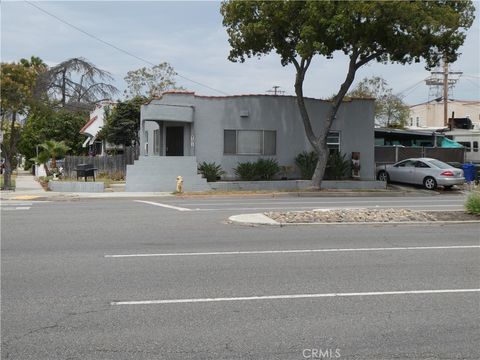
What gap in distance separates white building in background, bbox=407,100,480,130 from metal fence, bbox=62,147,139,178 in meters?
41.0

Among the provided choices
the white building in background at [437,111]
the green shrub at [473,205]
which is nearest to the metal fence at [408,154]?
the green shrub at [473,205]

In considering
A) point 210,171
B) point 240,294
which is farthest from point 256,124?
point 240,294

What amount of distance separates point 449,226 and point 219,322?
8889 millimetres

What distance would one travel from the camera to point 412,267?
28.4 ft

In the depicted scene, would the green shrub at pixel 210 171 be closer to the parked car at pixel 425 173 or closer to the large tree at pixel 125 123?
the parked car at pixel 425 173

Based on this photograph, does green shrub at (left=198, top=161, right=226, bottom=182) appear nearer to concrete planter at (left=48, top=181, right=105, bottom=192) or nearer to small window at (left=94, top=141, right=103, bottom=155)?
concrete planter at (left=48, top=181, right=105, bottom=192)

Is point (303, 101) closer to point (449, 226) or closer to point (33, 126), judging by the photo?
point (449, 226)

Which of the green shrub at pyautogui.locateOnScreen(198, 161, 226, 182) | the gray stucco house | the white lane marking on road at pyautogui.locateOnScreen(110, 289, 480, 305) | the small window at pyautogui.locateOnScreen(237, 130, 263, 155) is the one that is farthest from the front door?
the white lane marking on road at pyautogui.locateOnScreen(110, 289, 480, 305)

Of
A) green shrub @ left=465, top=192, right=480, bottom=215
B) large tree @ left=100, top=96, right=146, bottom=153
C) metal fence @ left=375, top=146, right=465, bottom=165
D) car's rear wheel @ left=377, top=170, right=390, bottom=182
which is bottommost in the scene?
green shrub @ left=465, top=192, right=480, bottom=215

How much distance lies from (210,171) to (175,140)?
297cm

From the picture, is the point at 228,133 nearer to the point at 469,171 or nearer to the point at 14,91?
the point at 14,91

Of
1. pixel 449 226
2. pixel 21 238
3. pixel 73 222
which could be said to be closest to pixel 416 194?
pixel 449 226

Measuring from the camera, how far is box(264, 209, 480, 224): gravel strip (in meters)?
13.6

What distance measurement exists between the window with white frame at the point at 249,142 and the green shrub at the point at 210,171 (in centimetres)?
107
